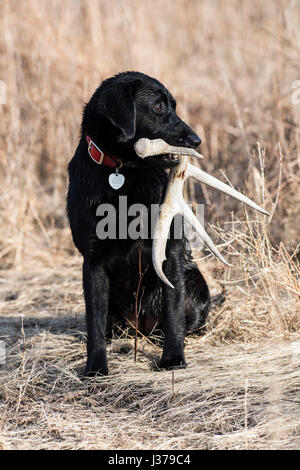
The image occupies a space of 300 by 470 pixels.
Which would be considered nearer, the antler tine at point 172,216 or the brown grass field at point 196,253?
the brown grass field at point 196,253

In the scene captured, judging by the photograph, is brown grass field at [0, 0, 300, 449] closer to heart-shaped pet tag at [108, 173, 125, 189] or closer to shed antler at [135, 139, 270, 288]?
shed antler at [135, 139, 270, 288]

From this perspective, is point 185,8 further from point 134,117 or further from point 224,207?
point 134,117

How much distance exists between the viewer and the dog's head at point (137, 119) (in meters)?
3.16

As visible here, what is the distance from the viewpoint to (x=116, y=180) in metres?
3.23

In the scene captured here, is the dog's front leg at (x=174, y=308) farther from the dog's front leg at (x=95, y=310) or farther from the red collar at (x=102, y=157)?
the red collar at (x=102, y=157)

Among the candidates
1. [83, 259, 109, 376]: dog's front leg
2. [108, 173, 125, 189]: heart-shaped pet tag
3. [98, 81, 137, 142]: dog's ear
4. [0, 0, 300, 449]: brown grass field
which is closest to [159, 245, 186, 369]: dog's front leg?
[0, 0, 300, 449]: brown grass field

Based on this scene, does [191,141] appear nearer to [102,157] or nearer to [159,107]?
[159,107]

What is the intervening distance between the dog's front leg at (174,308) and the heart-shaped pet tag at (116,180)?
41 cm

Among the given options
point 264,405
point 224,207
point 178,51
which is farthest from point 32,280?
point 178,51

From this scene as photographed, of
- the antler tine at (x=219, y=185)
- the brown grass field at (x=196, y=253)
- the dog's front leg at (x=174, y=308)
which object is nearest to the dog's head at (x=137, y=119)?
the antler tine at (x=219, y=185)

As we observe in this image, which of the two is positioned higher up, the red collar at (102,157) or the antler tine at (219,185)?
the red collar at (102,157)

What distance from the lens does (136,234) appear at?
328 centimetres

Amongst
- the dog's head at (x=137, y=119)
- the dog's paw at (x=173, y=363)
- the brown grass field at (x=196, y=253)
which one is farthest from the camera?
the dog's paw at (x=173, y=363)

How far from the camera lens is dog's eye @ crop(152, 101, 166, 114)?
3229 millimetres
